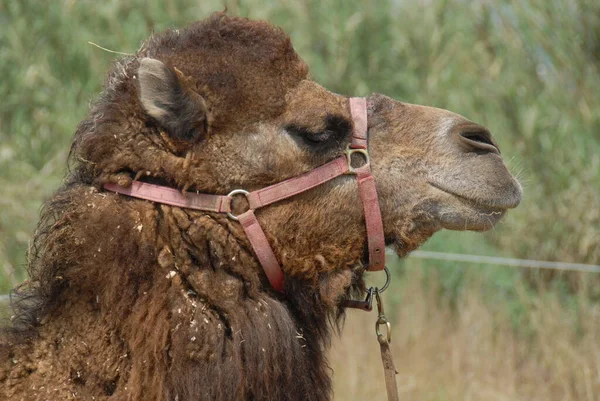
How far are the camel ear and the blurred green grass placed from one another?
12.7ft

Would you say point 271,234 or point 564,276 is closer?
point 271,234

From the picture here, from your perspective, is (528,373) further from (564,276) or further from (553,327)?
(564,276)

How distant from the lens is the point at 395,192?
4.00 m

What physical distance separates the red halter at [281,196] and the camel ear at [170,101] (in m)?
0.24

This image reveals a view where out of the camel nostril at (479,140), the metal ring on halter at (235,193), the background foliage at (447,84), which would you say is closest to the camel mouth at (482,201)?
the camel nostril at (479,140)

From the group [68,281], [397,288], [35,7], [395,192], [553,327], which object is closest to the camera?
[68,281]

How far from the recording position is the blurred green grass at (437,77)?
928cm

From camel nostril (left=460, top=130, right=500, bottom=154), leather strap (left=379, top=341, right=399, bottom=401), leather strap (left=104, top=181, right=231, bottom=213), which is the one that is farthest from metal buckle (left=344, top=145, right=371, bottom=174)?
leather strap (left=379, top=341, right=399, bottom=401)

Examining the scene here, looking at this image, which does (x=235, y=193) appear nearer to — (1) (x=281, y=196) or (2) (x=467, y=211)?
(1) (x=281, y=196)

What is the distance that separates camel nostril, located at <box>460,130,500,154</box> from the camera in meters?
4.04

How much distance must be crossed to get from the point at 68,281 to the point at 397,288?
262 inches

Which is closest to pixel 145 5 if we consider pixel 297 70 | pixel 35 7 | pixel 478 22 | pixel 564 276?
pixel 35 7

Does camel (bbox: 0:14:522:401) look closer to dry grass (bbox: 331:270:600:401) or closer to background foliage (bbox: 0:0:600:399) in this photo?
dry grass (bbox: 331:270:600:401)

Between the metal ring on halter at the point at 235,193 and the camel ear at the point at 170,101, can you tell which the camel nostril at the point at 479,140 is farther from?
the camel ear at the point at 170,101
